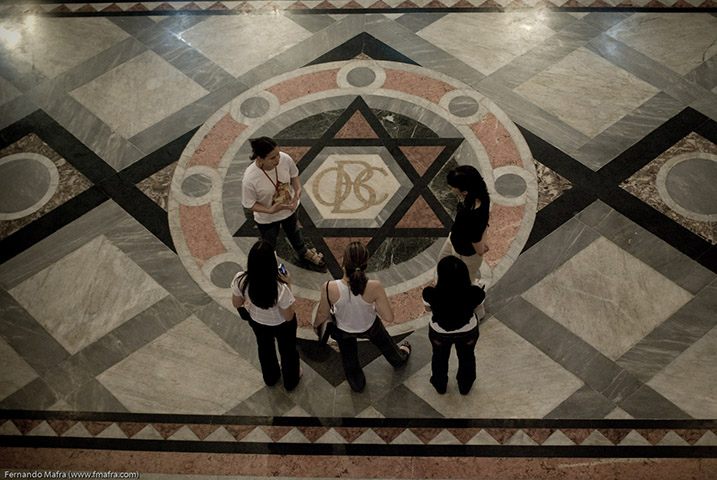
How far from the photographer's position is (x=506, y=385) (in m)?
4.05

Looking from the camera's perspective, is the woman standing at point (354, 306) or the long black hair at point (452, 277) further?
the woman standing at point (354, 306)

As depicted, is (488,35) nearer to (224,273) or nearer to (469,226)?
(469,226)

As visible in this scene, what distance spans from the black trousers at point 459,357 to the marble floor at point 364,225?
121 mm

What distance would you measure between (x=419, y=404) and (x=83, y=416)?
198 centimetres

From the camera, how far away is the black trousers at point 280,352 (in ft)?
11.9

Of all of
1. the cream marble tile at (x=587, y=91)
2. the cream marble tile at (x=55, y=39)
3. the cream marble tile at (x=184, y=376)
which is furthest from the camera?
the cream marble tile at (x=55, y=39)

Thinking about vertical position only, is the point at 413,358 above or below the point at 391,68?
below

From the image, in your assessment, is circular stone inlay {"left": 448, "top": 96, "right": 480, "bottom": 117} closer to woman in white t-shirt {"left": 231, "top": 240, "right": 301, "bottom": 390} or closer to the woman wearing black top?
the woman wearing black top

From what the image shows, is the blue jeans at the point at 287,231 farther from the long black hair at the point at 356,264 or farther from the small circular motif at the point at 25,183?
the small circular motif at the point at 25,183

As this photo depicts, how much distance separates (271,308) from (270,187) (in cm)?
80

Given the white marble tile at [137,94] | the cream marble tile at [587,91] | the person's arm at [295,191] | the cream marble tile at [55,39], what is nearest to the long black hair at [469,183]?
the person's arm at [295,191]

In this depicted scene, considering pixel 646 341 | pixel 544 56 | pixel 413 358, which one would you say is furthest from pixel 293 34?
pixel 646 341

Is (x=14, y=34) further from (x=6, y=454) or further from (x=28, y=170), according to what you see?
(x=6, y=454)

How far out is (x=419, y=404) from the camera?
400 centimetres
